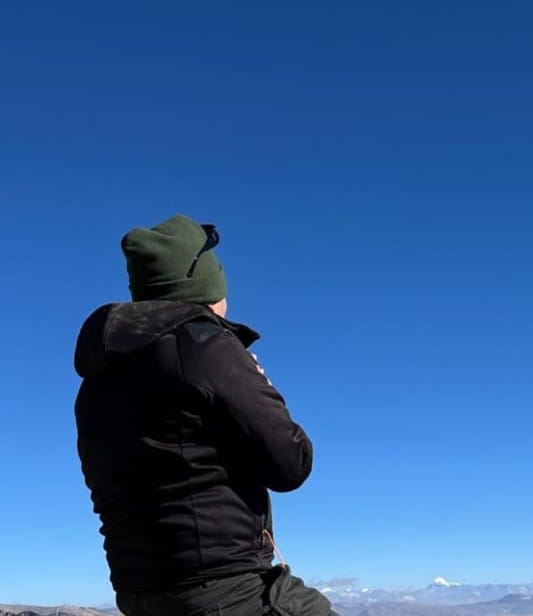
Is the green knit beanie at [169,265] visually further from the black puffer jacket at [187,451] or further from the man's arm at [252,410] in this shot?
the man's arm at [252,410]

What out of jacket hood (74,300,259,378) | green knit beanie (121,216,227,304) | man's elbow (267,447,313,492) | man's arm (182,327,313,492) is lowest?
man's elbow (267,447,313,492)

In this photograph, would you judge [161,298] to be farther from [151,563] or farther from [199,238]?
[151,563]

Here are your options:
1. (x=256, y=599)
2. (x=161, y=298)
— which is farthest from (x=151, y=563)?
(x=161, y=298)

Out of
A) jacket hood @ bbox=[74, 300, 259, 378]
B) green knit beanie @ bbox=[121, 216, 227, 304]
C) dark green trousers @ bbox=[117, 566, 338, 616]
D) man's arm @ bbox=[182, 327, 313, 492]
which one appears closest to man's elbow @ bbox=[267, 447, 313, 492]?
man's arm @ bbox=[182, 327, 313, 492]

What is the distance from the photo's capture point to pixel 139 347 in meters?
5.33

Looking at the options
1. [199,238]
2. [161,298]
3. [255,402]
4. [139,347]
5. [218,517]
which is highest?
[199,238]

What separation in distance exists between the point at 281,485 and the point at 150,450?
871 millimetres

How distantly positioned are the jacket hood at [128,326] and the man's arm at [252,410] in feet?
0.75

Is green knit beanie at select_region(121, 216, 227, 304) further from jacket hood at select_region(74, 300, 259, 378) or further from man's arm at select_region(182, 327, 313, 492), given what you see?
man's arm at select_region(182, 327, 313, 492)

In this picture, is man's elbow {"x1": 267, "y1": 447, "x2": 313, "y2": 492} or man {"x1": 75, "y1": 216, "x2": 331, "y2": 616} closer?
man {"x1": 75, "y1": 216, "x2": 331, "y2": 616}

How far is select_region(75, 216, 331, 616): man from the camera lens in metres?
5.07

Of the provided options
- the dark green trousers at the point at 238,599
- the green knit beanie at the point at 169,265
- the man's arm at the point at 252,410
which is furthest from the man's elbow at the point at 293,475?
the green knit beanie at the point at 169,265

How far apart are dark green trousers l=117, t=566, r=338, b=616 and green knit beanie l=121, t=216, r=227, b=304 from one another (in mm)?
1924

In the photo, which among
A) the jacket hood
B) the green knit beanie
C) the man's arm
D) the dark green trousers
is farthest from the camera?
Result: the green knit beanie
